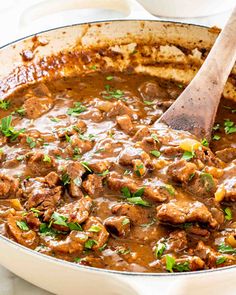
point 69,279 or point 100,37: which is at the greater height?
point 100,37

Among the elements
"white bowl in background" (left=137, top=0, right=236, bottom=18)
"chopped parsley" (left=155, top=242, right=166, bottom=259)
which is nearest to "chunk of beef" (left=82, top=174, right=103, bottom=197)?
"chopped parsley" (left=155, top=242, right=166, bottom=259)

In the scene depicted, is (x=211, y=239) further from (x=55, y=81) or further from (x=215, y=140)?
(x=55, y=81)

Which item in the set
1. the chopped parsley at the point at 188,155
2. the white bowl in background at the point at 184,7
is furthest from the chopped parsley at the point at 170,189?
the white bowl in background at the point at 184,7

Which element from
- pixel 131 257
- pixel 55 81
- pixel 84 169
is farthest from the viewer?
pixel 55 81

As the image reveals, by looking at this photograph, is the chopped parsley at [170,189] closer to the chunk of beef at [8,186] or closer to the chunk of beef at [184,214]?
the chunk of beef at [184,214]

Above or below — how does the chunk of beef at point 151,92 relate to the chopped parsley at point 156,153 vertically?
above

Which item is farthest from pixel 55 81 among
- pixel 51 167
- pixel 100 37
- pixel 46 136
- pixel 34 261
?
pixel 34 261

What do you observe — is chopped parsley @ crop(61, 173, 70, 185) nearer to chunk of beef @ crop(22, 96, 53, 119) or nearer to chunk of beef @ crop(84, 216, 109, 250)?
chunk of beef @ crop(84, 216, 109, 250)
